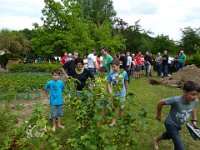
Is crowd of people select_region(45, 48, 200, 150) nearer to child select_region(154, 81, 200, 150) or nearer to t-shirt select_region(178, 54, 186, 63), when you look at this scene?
child select_region(154, 81, 200, 150)

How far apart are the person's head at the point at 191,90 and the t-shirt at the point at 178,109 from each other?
19cm

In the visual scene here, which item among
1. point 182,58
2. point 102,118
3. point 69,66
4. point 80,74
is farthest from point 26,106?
point 182,58

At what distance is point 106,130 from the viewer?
3.40 meters

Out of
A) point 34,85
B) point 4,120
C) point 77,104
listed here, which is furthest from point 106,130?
point 34,85

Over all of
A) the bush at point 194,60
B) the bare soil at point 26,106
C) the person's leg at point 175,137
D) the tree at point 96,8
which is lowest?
the bare soil at point 26,106

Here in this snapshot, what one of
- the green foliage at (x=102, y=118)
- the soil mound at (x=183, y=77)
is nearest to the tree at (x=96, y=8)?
the soil mound at (x=183, y=77)

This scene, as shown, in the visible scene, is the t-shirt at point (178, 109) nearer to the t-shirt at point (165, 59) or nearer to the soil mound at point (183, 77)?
the soil mound at point (183, 77)

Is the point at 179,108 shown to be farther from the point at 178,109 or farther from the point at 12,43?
the point at 12,43

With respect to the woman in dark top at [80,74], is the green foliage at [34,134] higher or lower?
lower

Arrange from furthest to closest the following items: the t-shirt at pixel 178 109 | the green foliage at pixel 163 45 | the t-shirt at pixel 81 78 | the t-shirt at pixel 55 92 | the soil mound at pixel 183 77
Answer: the green foliage at pixel 163 45
the soil mound at pixel 183 77
the t-shirt at pixel 81 78
the t-shirt at pixel 55 92
the t-shirt at pixel 178 109

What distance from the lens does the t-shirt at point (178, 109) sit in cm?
505

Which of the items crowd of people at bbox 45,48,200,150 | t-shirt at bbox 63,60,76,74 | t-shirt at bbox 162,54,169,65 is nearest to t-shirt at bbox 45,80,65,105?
crowd of people at bbox 45,48,200,150

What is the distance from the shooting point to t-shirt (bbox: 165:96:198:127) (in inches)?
199

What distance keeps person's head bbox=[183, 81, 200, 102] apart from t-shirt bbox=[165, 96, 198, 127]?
19 centimetres
